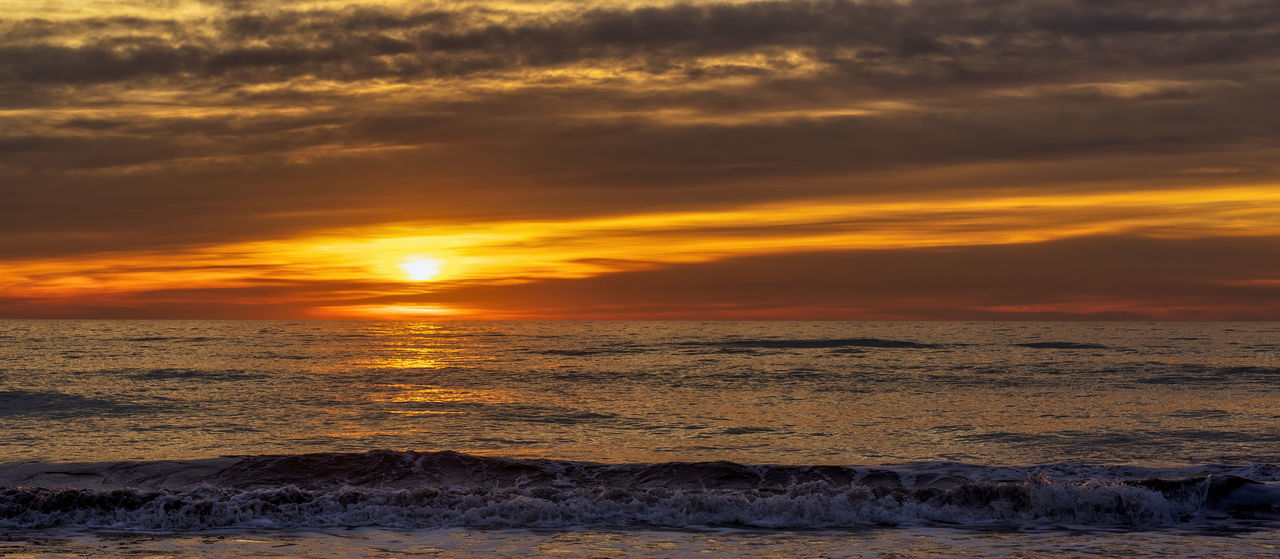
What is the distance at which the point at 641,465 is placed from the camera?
19641 millimetres

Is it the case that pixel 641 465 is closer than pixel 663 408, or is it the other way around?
pixel 641 465

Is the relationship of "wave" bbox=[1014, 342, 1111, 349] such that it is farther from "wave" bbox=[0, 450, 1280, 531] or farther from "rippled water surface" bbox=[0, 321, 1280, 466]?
"wave" bbox=[0, 450, 1280, 531]

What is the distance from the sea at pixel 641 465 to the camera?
44.2 feet

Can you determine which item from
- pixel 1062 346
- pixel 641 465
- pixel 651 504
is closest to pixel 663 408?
pixel 641 465

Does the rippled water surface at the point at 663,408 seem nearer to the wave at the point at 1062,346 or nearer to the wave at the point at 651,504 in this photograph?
the wave at the point at 651,504

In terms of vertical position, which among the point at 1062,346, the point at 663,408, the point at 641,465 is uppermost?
the point at 641,465

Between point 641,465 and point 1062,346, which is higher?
point 641,465

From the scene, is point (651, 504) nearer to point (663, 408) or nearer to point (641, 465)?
point (641, 465)

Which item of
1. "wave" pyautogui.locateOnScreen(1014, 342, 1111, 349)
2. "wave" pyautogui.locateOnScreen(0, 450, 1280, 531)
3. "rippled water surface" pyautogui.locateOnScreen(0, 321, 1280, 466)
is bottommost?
"wave" pyautogui.locateOnScreen(1014, 342, 1111, 349)

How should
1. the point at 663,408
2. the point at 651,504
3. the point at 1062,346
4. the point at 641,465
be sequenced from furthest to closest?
the point at 1062,346 → the point at 663,408 → the point at 641,465 → the point at 651,504

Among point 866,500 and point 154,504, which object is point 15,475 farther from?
point 866,500

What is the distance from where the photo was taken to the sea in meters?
13.5

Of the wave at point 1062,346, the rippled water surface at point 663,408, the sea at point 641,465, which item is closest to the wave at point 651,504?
the sea at point 641,465

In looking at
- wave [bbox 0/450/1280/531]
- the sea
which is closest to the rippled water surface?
the sea
